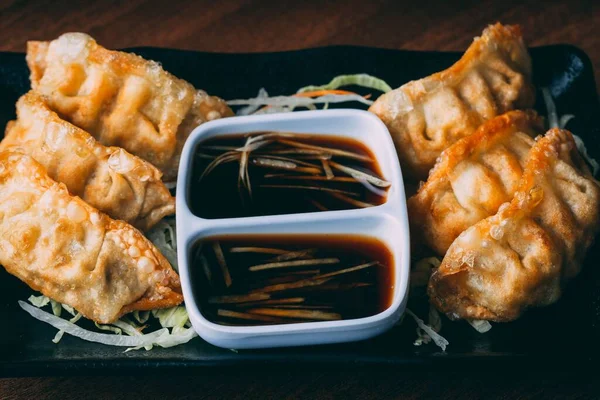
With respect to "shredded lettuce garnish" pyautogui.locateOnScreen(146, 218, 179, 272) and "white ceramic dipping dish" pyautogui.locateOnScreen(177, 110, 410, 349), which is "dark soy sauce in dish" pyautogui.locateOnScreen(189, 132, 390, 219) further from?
"shredded lettuce garnish" pyautogui.locateOnScreen(146, 218, 179, 272)

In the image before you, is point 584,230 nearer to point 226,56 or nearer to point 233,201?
point 233,201

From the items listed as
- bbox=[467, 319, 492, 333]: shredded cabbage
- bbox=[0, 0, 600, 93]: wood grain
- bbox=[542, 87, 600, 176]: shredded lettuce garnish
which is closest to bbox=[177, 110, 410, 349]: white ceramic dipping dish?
bbox=[467, 319, 492, 333]: shredded cabbage

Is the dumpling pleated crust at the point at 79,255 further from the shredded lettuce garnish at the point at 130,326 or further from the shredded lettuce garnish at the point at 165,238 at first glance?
the shredded lettuce garnish at the point at 165,238

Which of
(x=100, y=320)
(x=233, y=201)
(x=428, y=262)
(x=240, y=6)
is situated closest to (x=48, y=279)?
(x=100, y=320)

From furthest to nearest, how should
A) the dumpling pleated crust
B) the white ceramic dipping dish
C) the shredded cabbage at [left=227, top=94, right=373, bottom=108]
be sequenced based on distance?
the shredded cabbage at [left=227, top=94, right=373, bottom=108]
the dumpling pleated crust
the white ceramic dipping dish

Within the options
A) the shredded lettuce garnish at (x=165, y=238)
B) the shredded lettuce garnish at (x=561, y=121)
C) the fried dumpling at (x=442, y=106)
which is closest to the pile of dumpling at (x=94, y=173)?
the shredded lettuce garnish at (x=165, y=238)
